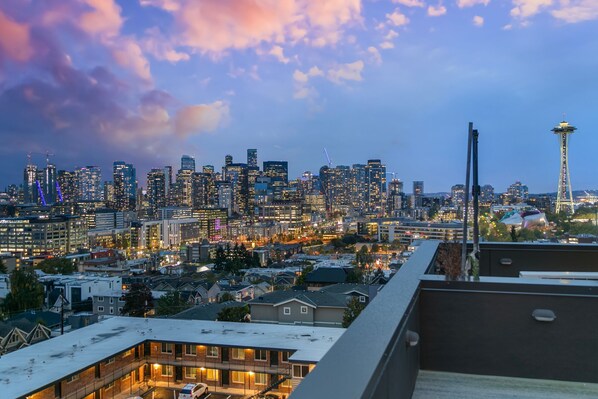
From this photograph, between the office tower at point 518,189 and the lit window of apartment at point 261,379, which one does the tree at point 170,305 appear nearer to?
the lit window of apartment at point 261,379

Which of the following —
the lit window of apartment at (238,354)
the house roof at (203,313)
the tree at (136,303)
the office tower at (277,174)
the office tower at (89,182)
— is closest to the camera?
the lit window of apartment at (238,354)

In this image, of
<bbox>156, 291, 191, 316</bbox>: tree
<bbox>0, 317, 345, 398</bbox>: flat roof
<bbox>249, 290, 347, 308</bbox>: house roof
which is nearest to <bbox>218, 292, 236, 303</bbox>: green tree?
<bbox>156, 291, 191, 316</bbox>: tree

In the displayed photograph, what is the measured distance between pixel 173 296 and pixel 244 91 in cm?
9933

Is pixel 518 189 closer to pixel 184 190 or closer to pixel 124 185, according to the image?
pixel 184 190

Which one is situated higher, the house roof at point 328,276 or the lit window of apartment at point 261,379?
the house roof at point 328,276

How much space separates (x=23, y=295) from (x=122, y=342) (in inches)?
450

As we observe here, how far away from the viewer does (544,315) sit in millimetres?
1660

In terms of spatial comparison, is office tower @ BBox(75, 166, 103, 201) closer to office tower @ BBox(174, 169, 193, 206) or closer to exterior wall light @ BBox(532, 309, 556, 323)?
office tower @ BBox(174, 169, 193, 206)

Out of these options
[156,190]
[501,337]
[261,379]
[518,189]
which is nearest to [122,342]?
[261,379]

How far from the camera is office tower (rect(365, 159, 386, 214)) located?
136875mm

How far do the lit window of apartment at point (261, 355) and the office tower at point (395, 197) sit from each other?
105 metres

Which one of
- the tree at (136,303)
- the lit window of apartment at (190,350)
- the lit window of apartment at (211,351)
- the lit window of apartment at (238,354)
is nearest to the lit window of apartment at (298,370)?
the lit window of apartment at (238,354)

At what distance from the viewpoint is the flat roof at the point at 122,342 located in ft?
28.2

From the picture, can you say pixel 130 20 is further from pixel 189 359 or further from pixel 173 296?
pixel 189 359
